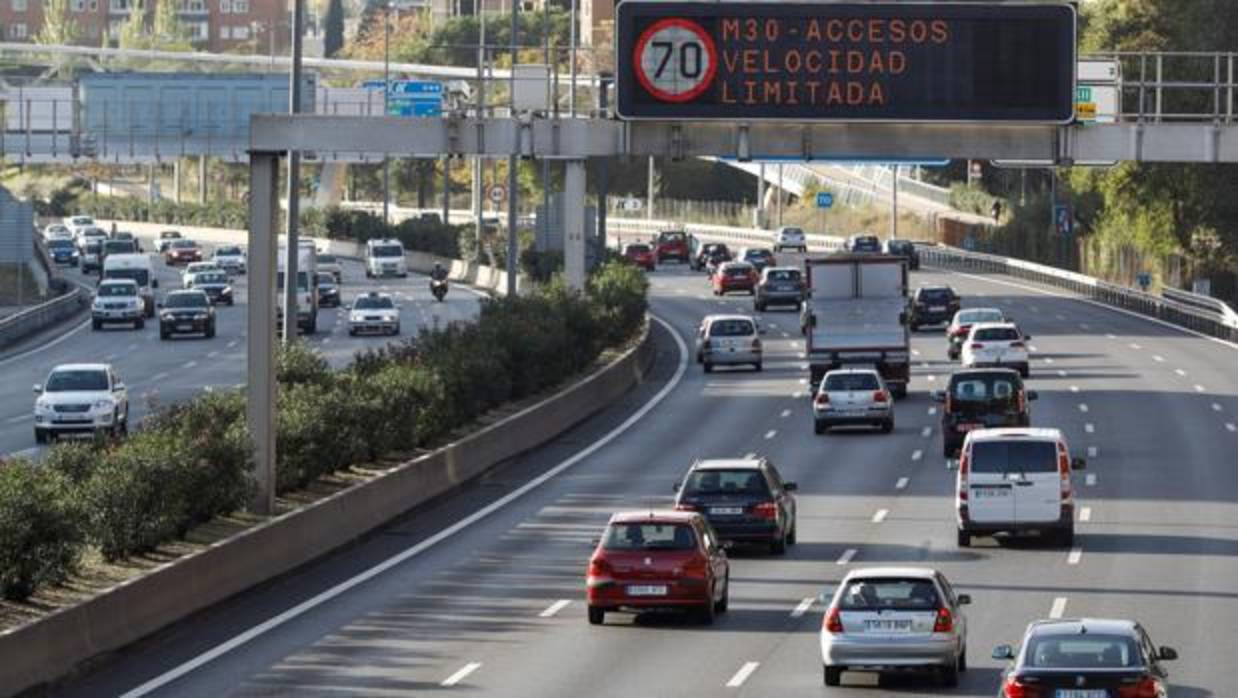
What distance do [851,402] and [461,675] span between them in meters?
31.7

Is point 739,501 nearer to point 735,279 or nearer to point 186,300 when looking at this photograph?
point 186,300

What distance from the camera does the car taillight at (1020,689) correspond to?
2322 centimetres

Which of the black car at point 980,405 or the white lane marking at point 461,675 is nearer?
the white lane marking at point 461,675

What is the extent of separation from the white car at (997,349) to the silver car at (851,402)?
13220mm

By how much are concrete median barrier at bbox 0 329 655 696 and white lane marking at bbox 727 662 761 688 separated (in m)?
6.50

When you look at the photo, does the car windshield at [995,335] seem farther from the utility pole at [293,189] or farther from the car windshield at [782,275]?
the car windshield at [782,275]

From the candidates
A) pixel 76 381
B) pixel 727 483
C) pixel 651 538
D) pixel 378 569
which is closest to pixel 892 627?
pixel 651 538

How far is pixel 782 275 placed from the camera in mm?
104562

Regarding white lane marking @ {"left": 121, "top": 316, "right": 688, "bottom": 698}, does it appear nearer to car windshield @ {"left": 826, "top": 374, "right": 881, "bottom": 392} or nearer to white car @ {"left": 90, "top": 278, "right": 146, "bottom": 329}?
car windshield @ {"left": 826, "top": 374, "right": 881, "bottom": 392}

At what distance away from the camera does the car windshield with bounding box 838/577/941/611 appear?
28.8 meters

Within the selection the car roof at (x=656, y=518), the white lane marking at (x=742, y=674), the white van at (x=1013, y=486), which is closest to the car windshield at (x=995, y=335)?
the white van at (x=1013, y=486)

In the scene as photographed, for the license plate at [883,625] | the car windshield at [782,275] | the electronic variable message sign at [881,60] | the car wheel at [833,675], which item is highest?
the electronic variable message sign at [881,60]

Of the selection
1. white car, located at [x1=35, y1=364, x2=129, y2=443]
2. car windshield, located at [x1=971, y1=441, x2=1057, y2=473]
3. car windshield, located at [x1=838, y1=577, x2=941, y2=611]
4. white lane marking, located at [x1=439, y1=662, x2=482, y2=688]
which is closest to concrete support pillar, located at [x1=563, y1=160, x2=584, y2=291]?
white car, located at [x1=35, y1=364, x2=129, y2=443]

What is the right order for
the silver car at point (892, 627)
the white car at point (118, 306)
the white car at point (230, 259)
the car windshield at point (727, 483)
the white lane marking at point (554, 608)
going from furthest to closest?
1. the white car at point (230, 259)
2. the white car at point (118, 306)
3. the car windshield at point (727, 483)
4. the white lane marking at point (554, 608)
5. the silver car at point (892, 627)
